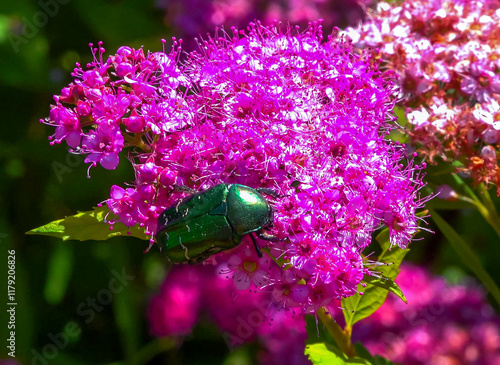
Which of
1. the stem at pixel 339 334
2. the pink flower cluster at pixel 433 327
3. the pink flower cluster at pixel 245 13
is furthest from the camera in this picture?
the pink flower cluster at pixel 245 13

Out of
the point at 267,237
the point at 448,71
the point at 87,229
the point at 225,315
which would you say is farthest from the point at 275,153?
the point at 225,315

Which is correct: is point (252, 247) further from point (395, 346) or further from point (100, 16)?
point (100, 16)

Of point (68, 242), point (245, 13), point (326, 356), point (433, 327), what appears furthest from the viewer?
point (245, 13)

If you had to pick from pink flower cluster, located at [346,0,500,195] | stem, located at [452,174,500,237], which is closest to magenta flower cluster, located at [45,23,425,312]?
pink flower cluster, located at [346,0,500,195]

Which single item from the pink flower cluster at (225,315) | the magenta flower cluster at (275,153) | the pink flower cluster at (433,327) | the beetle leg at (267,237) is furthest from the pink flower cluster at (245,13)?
the beetle leg at (267,237)

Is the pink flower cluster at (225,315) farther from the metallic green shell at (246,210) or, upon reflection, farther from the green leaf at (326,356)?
the metallic green shell at (246,210)

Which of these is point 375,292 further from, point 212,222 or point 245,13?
point 245,13
